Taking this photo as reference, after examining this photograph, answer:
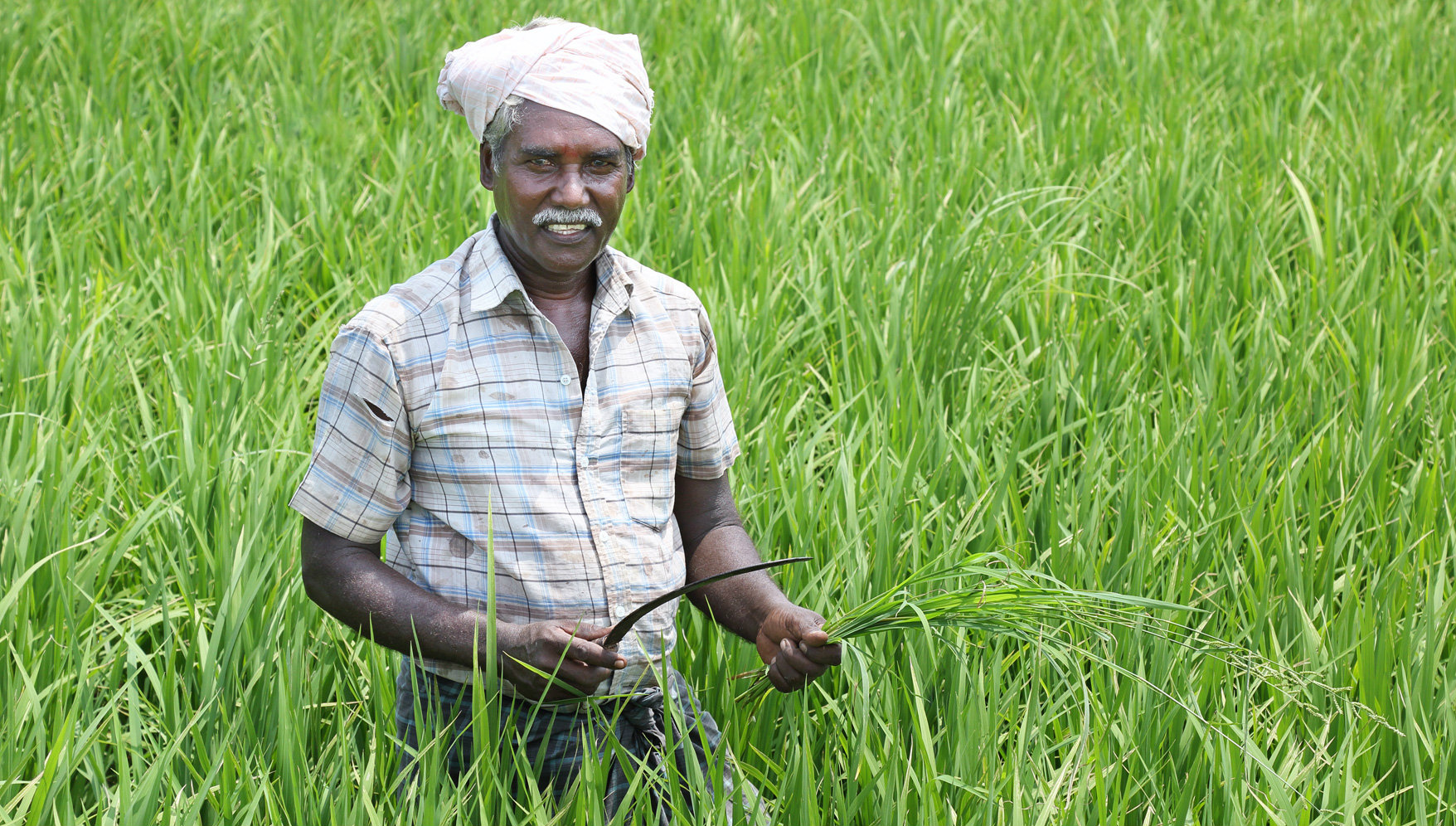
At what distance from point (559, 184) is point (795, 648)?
502mm

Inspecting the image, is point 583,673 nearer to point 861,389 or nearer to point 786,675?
point 786,675

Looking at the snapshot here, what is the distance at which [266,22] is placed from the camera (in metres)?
4.80

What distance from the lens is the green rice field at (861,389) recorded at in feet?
4.97

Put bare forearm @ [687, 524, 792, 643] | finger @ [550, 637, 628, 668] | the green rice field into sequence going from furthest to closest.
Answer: the green rice field → bare forearm @ [687, 524, 792, 643] → finger @ [550, 637, 628, 668]

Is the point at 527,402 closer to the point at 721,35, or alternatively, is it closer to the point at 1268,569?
the point at 1268,569

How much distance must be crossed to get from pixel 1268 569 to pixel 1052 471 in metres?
0.34

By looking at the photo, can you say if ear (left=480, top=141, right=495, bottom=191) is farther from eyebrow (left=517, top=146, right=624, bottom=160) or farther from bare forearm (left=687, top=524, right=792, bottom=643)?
bare forearm (left=687, top=524, right=792, bottom=643)

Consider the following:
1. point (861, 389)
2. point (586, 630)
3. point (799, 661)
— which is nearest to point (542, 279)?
point (586, 630)

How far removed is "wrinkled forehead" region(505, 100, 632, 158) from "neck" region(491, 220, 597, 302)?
11 centimetres

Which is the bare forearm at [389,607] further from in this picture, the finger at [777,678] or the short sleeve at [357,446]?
the finger at [777,678]

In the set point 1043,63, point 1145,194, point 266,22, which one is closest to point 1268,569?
point 1145,194

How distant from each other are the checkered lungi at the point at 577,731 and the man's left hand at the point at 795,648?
0.32 ft

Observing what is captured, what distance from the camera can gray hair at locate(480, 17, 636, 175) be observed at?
4.07ft

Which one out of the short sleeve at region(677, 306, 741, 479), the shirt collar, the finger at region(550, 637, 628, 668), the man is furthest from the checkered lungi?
the shirt collar
